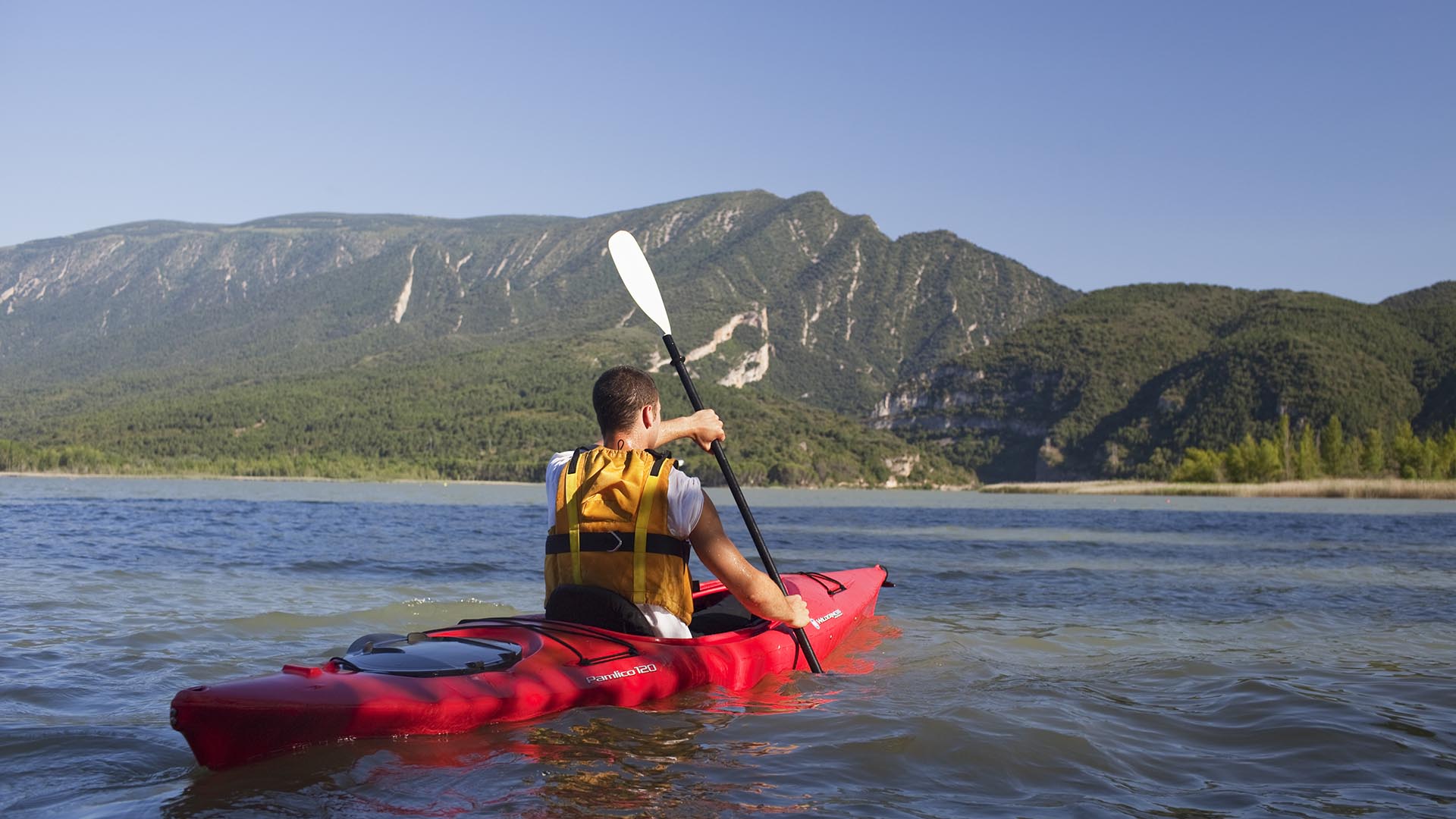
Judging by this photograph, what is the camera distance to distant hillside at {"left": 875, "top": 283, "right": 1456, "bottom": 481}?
4678 inches

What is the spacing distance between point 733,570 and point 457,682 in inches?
56.5

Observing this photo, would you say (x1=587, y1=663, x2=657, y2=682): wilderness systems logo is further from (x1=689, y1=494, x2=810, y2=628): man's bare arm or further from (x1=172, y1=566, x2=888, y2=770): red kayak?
(x1=689, y1=494, x2=810, y2=628): man's bare arm

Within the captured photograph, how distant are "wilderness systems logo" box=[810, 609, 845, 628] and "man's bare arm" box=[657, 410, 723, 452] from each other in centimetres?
224

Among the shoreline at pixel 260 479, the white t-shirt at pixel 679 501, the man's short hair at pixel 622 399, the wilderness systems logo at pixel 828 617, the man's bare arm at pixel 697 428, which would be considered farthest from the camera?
the shoreline at pixel 260 479

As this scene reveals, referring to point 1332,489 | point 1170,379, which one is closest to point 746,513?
point 1332,489

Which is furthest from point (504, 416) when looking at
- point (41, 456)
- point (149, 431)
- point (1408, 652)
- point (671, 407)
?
point (1408, 652)

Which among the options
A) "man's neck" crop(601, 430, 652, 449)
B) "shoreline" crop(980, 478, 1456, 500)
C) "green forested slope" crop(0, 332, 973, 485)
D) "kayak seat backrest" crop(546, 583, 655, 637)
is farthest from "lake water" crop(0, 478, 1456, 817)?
"green forested slope" crop(0, 332, 973, 485)

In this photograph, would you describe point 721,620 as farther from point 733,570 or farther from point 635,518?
point 635,518

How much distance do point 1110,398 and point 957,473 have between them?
23.2 m

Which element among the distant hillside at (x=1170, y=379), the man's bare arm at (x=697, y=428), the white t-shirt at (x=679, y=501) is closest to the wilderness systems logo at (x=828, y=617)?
the man's bare arm at (x=697, y=428)

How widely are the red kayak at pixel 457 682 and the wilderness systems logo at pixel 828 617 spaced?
3.23 feet

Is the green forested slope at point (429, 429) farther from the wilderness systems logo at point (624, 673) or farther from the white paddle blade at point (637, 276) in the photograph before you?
the wilderness systems logo at point (624, 673)

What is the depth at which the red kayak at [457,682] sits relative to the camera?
450 centimetres

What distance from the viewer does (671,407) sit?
10612cm
